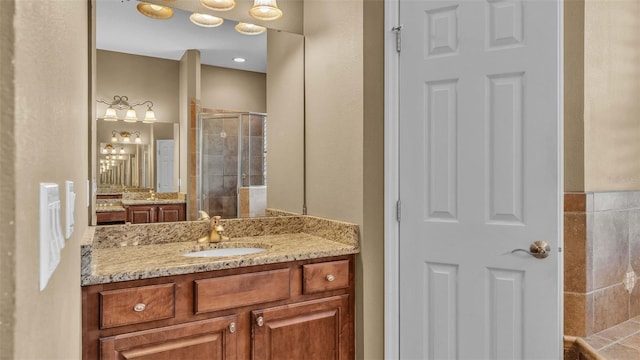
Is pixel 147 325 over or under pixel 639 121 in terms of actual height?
under

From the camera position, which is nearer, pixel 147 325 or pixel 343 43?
pixel 147 325

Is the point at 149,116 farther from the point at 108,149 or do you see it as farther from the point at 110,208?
the point at 110,208

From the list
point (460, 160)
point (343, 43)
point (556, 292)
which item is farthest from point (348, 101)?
point (556, 292)

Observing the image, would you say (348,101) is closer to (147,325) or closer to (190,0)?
(190,0)

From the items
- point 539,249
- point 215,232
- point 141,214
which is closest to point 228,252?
point 215,232

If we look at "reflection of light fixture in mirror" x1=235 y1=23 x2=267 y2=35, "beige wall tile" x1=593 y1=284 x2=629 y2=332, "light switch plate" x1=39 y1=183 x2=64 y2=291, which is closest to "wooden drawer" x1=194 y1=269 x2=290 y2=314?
"light switch plate" x1=39 y1=183 x2=64 y2=291

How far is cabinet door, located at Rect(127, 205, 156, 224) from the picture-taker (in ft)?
6.86

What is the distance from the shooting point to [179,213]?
2.22 meters

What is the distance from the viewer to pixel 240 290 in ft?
5.73

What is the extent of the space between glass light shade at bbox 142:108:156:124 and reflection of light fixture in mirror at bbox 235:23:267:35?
0.69 m

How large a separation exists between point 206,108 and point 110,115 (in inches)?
19.6

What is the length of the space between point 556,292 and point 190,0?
7.50ft

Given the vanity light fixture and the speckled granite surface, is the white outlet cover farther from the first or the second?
the vanity light fixture

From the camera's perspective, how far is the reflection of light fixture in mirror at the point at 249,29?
7.83 ft
